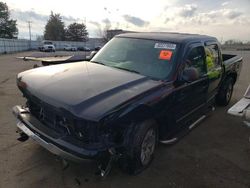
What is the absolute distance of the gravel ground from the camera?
3.18 metres

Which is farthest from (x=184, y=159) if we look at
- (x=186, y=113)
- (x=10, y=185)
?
(x=10, y=185)

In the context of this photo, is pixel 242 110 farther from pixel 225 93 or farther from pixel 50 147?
pixel 50 147

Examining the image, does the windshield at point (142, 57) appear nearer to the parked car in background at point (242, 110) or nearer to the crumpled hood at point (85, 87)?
the crumpled hood at point (85, 87)

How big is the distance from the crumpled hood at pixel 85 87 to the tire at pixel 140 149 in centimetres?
47

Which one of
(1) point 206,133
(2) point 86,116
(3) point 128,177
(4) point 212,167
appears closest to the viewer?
(2) point 86,116

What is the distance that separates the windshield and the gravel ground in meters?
1.32

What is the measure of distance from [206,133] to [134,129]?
2.46m

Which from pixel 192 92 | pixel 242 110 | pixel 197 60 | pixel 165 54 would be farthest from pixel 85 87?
pixel 242 110

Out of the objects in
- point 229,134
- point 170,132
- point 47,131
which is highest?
point 47,131

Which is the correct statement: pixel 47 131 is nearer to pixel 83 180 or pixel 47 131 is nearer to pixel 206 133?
pixel 83 180

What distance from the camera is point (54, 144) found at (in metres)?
2.82

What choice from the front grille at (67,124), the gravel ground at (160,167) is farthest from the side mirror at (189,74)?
the front grille at (67,124)

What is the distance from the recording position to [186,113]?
424 cm

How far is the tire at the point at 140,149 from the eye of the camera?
3051 mm
